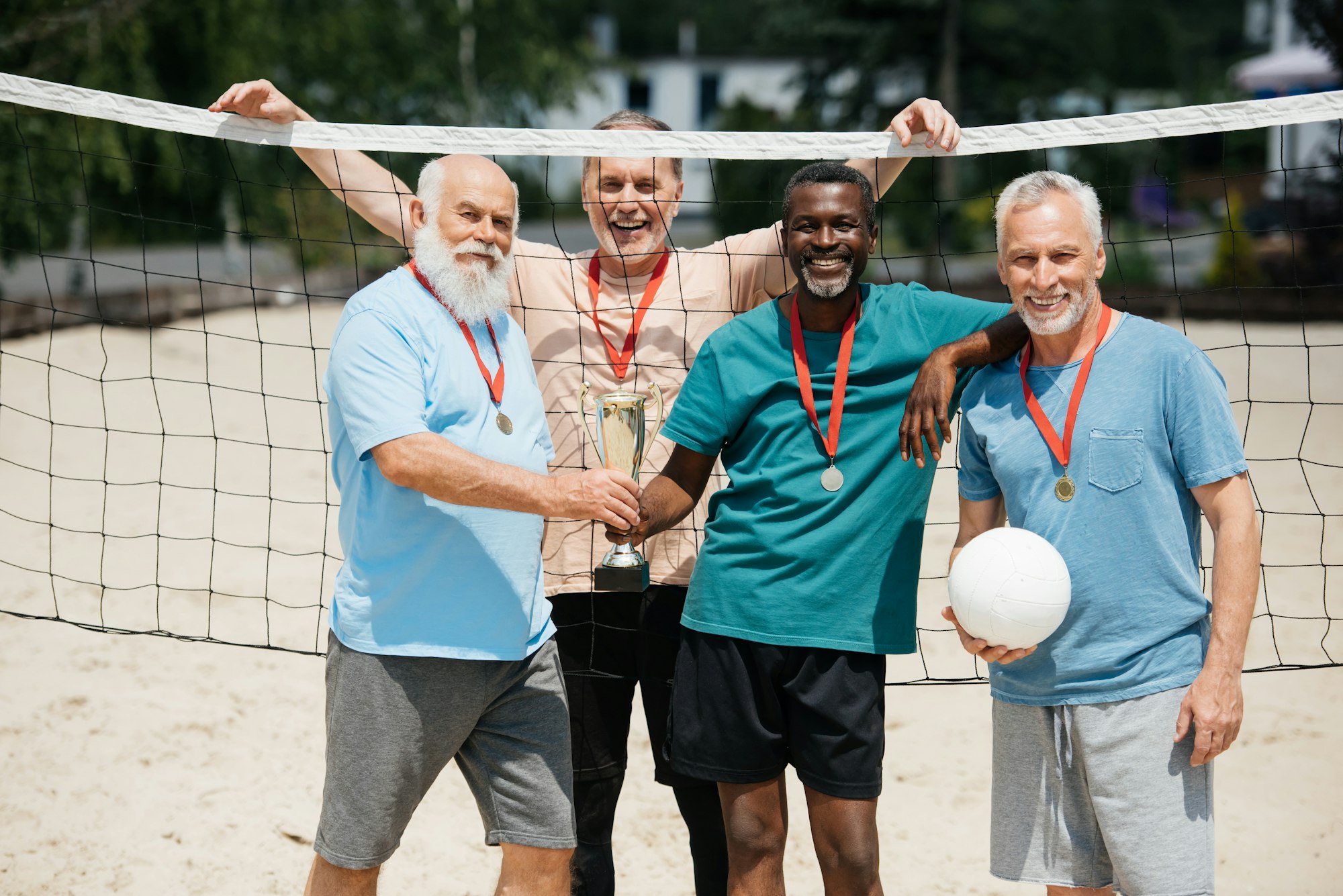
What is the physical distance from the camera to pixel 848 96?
20.8 meters

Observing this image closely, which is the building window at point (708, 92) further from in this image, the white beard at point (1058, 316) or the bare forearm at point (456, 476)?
the bare forearm at point (456, 476)

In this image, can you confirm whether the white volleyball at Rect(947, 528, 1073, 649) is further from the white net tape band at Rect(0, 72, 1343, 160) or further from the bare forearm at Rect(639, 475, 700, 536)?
the white net tape band at Rect(0, 72, 1343, 160)

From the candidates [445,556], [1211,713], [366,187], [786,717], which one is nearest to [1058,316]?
[1211,713]

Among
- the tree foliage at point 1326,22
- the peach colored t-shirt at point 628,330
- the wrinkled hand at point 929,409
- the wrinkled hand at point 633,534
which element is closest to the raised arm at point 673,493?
the wrinkled hand at point 633,534

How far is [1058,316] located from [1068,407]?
201 mm

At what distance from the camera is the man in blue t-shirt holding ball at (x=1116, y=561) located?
106 inches

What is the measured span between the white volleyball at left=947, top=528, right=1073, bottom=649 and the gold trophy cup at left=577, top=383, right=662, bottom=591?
794mm

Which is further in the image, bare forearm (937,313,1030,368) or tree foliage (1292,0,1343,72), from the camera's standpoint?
tree foliage (1292,0,1343,72)

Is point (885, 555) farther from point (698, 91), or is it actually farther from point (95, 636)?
point (698, 91)

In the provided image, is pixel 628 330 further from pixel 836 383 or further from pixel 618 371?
pixel 836 383

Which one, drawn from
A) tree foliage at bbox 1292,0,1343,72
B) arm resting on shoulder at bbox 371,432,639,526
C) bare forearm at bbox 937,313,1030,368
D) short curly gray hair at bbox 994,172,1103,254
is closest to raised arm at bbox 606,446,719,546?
arm resting on shoulder at bbox 371,432,639,526

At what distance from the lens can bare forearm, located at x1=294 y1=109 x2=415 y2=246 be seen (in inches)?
149

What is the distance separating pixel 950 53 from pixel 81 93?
18230mm

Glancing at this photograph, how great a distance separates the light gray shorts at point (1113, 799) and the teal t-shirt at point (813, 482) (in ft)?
1.29
